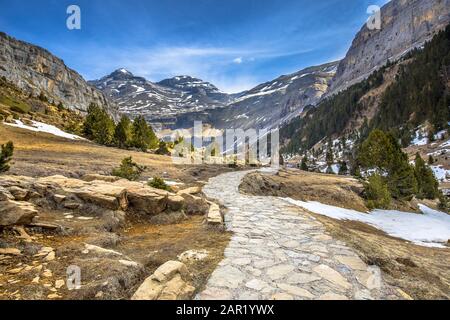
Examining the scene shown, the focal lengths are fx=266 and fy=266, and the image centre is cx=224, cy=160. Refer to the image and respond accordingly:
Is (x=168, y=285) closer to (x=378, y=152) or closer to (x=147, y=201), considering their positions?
(x=147, y=201)

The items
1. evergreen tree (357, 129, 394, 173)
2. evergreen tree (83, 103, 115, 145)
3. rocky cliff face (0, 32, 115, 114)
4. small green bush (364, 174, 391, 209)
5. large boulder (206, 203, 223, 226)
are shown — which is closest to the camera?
large boulder (206, 203, 223, 226)

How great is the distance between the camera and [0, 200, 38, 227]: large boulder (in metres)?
6.12

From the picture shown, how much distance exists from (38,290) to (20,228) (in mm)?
2996

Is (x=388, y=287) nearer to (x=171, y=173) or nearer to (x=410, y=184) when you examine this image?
(x=171, y=173)

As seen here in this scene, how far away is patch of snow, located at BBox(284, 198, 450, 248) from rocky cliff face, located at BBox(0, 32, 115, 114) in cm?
12617

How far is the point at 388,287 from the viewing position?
4824 mm

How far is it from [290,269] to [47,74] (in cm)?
17963

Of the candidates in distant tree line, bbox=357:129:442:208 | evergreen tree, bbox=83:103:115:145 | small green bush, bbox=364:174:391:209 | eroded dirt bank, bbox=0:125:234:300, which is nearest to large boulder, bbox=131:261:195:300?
eroded dirt bank, bbox=0:125:234:300

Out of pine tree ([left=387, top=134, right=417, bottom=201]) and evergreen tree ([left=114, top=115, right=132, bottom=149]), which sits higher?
evergreen tree ([left=114, top=115, right=132, bottom=149])

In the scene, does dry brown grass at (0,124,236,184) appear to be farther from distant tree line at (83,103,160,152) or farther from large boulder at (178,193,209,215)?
distant tree line at (83,103,160,152)

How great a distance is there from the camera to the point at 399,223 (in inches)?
809

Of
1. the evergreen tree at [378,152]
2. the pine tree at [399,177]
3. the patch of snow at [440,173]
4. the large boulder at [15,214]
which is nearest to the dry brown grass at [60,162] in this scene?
the large boulder at [15,214]

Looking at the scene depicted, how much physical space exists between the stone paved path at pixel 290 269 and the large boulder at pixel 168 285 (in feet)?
1.15
